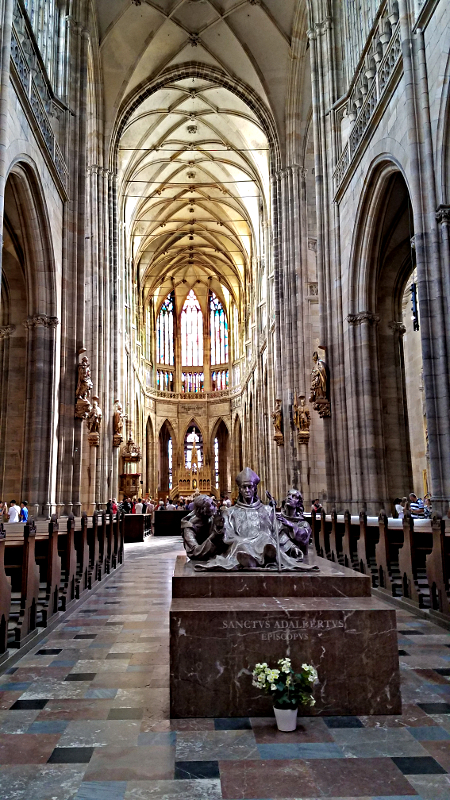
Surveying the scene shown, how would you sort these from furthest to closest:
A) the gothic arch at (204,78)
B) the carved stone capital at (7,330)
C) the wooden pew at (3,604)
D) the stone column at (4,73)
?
the gothic arch at (204,78) → the carved stone capital at (7,330) → the stone column at (4,73) → the wooden pew at (3,604)

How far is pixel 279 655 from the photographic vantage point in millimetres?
3998

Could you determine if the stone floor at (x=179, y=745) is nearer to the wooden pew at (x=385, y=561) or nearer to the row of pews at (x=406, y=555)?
the row of pews at (x=406, y=555)

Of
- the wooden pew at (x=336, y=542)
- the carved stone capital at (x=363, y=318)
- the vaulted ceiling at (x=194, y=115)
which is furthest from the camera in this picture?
the vaulted ceiling at (x=194, y=115)

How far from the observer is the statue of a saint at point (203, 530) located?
515 cm

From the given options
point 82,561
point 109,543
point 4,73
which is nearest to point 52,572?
point 82,561

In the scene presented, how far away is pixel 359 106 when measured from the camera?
14680mm

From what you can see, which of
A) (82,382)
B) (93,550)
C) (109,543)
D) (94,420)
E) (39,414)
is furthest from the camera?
(94,420)

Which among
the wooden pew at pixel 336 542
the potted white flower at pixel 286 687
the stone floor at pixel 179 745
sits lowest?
the stone floor at pixel 179 745

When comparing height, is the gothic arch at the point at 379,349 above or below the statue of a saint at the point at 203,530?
above

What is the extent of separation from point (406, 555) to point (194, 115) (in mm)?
27128

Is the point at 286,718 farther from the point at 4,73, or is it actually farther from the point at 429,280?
the point at 4,73

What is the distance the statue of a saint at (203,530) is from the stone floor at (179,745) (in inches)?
38.8

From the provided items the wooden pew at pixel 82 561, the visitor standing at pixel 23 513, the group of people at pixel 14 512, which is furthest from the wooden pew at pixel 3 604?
the visitor standing at pixel 23 513

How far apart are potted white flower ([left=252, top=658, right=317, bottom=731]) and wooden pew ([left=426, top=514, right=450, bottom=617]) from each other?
3182 mm
